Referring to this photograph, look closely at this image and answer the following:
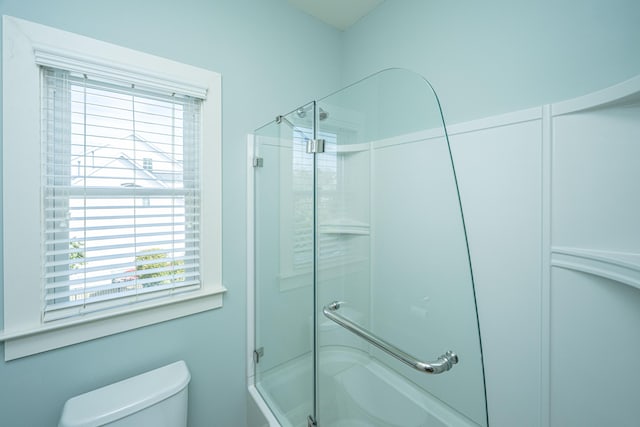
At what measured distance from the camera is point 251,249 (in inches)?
57.1

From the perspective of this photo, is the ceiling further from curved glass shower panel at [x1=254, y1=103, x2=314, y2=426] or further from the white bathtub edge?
the white bathtub edge

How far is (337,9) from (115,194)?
5.62 feet

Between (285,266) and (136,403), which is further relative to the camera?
(285,266)

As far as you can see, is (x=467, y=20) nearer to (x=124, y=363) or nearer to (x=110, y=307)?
(x=110, y=307)

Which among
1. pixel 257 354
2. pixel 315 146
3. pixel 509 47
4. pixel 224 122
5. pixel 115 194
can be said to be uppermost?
pixel 509 47

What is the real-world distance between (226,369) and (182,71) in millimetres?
1571

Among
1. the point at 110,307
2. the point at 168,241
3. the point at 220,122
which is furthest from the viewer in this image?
the point at 220,122

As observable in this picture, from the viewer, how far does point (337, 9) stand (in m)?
1.65

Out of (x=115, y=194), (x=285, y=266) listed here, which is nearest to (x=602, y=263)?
(x=285, y=266)

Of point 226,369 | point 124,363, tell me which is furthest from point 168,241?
point 226,369

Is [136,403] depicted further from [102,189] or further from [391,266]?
[391,266]

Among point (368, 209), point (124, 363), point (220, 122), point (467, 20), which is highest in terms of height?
point (467, 20)

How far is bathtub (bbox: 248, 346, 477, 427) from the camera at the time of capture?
87 centimetres

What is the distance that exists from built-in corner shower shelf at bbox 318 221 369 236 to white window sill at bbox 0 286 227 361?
696 mm
